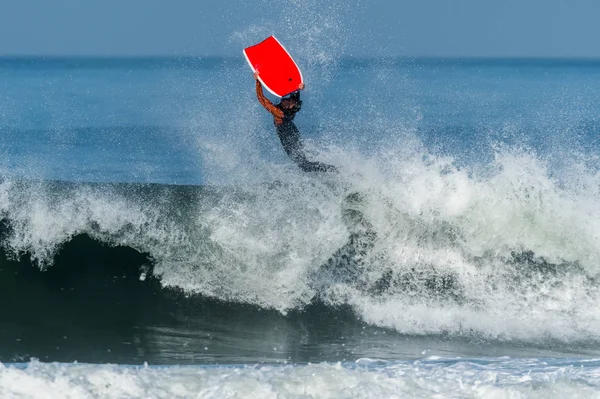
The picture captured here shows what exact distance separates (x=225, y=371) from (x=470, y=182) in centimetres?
453

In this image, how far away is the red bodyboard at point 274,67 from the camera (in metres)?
8.20

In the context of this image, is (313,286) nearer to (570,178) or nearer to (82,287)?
(82,287)

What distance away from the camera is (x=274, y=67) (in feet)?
28.0

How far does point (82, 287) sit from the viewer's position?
7742mm

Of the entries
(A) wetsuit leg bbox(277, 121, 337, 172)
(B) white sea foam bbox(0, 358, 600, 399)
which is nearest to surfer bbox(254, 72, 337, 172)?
(A) wetsuit leg bbox(277, 121, 337, 172)

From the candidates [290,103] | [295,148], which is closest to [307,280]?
[295,148]

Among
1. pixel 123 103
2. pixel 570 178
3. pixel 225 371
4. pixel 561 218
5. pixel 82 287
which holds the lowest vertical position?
pixel 225 371

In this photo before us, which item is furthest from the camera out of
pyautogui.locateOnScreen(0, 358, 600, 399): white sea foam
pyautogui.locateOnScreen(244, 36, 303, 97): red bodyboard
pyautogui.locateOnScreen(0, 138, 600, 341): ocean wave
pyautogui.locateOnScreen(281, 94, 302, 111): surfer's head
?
pyautogui.locateOnScreen(244, 36, 303, 97): red bodyboard

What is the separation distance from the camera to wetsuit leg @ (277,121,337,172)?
8.22 m

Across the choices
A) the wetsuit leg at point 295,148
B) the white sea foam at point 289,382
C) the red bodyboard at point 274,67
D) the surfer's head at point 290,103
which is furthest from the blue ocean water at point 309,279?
the red bodyboard at point 274,67

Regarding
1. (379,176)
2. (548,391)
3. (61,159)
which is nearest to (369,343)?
(548,391)

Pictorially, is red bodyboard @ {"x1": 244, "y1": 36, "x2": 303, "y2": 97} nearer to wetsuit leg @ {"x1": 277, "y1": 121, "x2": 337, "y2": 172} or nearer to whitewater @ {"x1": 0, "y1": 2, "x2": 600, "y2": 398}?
wetsuit leg @ {"x1": 277, "y1": 121, "x2": 337, "y2": 172}

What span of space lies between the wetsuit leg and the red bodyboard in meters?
0.38

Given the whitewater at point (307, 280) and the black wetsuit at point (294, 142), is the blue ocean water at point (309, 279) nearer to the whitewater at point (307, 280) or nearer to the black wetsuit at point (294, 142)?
the whitewater at point (307, 280)
